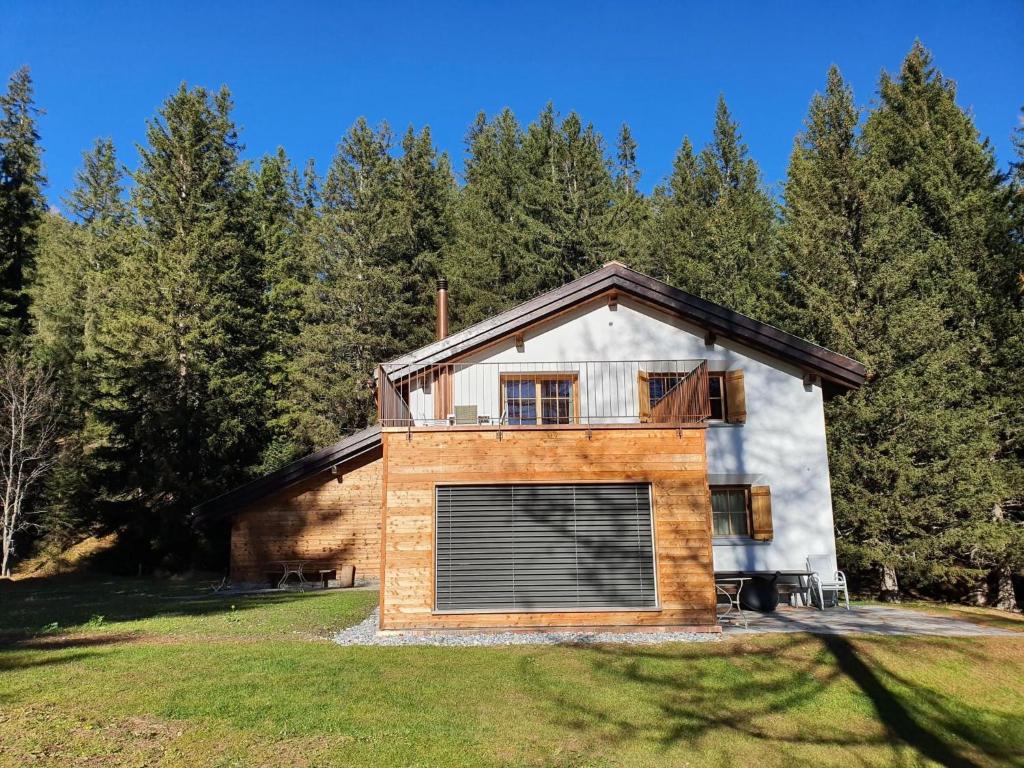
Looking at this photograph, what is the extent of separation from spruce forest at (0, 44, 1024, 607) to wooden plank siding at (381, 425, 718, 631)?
8511 millimetres

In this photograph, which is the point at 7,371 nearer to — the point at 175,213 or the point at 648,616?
the point at 175,213

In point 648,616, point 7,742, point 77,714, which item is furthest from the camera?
point 648,616

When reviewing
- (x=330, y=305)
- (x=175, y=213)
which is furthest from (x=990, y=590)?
(x=175, y=213)

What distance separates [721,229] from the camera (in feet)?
91.6

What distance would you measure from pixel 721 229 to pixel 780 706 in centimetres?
2348

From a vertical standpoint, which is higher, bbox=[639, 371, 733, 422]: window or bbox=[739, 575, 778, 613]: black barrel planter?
bbox=[639, 371, 733, 422]: window

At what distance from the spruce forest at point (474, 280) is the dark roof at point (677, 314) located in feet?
11.3

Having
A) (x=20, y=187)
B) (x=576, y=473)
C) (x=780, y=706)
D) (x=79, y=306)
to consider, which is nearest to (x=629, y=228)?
(x=576, y=473)

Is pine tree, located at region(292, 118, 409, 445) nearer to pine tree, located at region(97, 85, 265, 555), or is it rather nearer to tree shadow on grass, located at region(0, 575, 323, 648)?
pine tree, located at region(97, 85, 265, 555)

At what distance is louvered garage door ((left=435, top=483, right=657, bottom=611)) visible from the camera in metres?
11.0

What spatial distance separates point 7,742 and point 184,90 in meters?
29.5

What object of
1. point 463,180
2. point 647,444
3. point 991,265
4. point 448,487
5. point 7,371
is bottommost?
point 448,487

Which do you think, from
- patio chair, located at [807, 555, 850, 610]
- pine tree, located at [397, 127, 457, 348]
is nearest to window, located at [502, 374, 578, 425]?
patio chair, located at [807, 555, 850, 610]

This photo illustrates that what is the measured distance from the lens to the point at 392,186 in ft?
111
